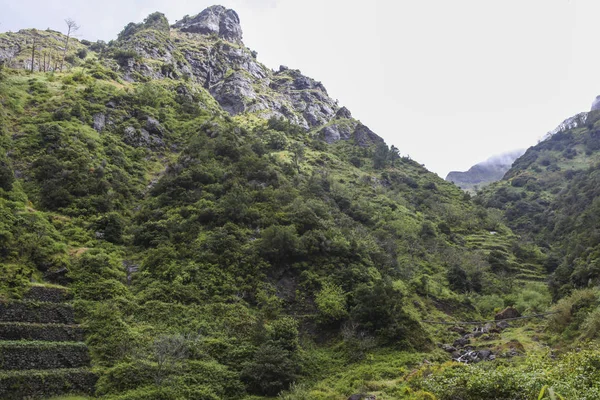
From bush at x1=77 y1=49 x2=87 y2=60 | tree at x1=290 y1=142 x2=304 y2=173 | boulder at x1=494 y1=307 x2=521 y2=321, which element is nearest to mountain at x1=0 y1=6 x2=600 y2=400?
boulder at x1=494 y1=307 x2=521 y2=321

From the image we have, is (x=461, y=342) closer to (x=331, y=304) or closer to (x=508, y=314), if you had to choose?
(x=508, y=314)

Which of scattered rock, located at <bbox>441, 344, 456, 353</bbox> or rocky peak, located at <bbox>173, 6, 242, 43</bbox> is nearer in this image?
scattered rock, located at <bbox>441, 344, 456, 353</bbox>

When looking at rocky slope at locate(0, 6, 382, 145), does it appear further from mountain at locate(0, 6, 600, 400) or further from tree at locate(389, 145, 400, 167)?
mountain at locate(0, 6, 600, 400)

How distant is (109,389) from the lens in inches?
922

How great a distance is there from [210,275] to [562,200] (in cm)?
9821

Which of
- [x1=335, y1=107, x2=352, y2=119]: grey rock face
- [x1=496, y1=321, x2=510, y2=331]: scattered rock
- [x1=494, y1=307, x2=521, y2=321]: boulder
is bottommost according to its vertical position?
[x1=496, y1=321, x2=510, y2=331]: scattered rock

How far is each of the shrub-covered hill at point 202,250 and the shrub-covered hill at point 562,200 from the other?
6.76 meters

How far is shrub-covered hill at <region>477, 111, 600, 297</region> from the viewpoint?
52125mm

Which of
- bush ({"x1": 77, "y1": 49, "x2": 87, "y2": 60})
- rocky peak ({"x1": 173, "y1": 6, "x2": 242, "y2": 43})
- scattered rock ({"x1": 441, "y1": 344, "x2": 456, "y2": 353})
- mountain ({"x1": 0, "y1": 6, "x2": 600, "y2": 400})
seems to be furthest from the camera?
Answer: rocky peak ({"x1": 173, "y1": 6, "x2": 242, "y2": 43})

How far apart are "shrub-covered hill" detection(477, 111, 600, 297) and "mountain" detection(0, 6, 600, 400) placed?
21.0ft

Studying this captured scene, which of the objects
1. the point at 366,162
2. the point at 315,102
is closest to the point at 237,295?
the point at 366,162

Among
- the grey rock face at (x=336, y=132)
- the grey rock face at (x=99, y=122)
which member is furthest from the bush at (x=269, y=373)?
the grey rock face at (x=336, y=132)

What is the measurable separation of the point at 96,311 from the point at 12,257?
317 inches

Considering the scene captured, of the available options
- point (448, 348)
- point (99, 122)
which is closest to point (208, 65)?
point (99, 122)
